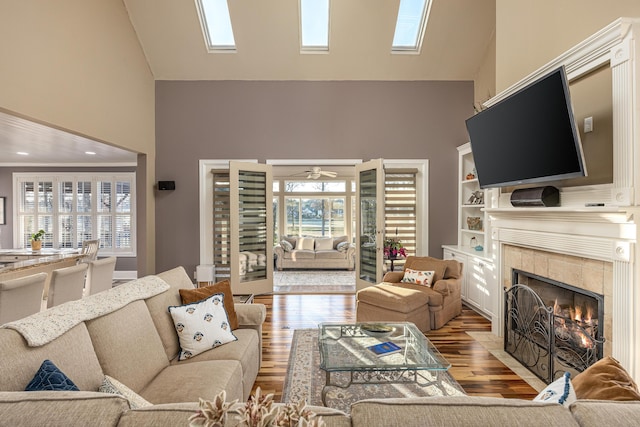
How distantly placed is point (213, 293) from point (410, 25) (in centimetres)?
Answer: 489

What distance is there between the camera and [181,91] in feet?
19.2

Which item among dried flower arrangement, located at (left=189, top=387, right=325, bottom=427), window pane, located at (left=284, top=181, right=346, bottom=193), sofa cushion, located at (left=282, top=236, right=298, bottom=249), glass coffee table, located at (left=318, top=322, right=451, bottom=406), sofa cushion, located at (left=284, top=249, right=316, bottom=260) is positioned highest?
window pane, located at (left=284, top=181, right=346, bottom=193)

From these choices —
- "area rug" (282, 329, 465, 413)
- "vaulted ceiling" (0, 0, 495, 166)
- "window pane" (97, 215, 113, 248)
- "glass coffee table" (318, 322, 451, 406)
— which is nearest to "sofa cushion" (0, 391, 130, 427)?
"glass coffee table" (318, 322, 451, 406)

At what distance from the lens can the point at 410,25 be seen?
17.4ft

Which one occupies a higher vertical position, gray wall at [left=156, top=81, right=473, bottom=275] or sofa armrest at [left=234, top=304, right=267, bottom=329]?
gray wall at [left=156, top=81, right=473, bottom=275]

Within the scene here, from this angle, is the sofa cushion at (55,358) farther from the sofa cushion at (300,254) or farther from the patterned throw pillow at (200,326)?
the sofa cushion at (300,254)

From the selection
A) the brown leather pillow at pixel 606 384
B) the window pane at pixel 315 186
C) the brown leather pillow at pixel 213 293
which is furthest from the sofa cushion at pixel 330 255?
the brown leather pillow at pixel 606 384

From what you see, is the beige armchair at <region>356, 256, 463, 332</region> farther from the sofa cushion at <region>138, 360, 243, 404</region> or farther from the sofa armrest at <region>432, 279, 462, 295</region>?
the sofa cushion at <region>138, 360, 243, 404</region>

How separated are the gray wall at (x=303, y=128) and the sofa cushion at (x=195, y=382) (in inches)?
158

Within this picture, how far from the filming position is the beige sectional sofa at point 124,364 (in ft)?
3.05

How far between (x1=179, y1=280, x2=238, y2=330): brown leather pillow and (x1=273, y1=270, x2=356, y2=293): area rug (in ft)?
10.5

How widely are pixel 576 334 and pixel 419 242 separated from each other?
353 cm

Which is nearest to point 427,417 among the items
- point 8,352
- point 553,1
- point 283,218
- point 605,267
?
point 8,352

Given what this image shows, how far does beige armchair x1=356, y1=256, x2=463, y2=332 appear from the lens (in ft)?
12.7
